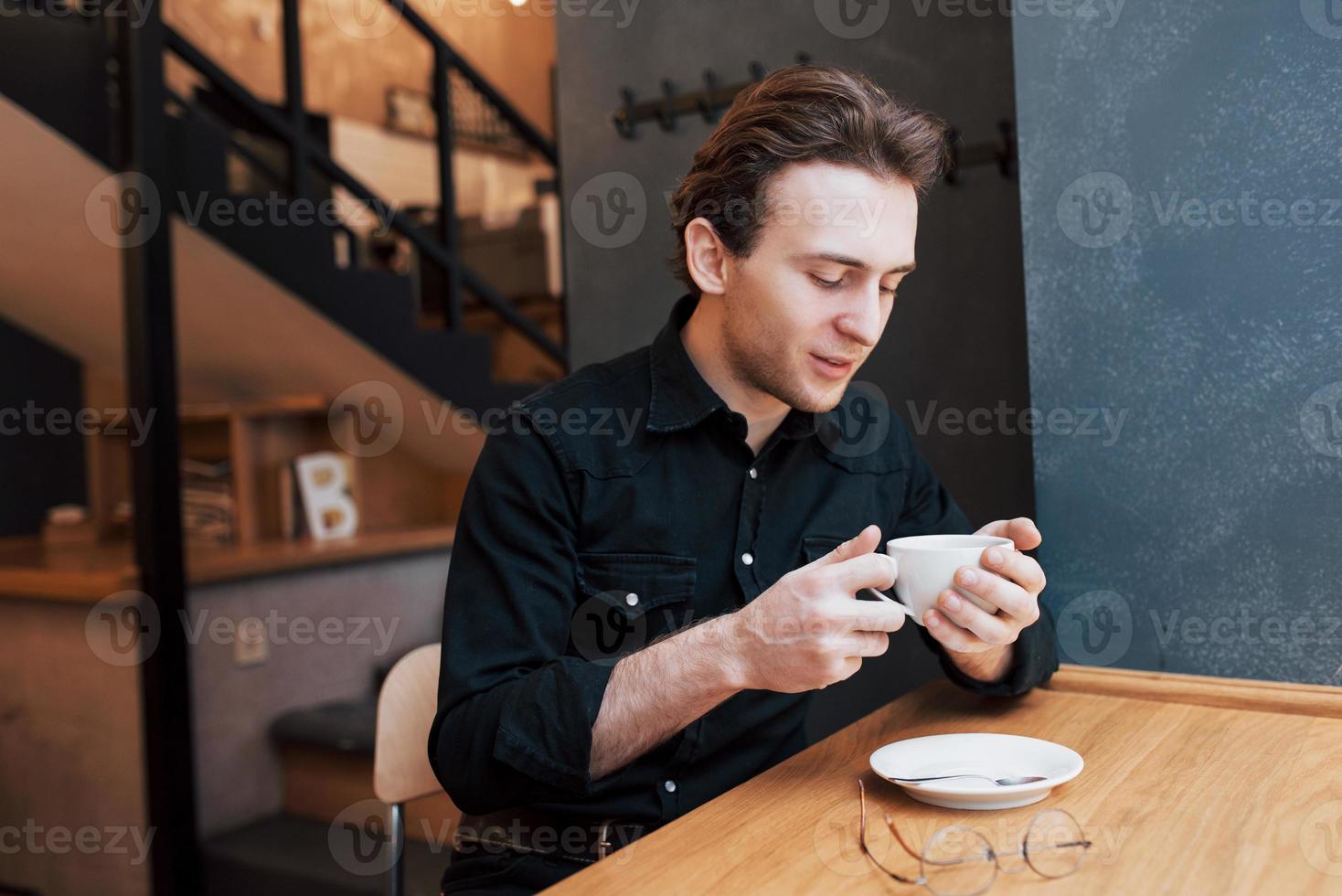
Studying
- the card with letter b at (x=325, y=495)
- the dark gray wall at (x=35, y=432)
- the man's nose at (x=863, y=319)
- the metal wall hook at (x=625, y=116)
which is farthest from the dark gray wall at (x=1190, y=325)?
the dark gray wall at (x=35, y=432)

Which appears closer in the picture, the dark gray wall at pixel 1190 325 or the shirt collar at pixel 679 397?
the dark gray wall at pixel 1190 325

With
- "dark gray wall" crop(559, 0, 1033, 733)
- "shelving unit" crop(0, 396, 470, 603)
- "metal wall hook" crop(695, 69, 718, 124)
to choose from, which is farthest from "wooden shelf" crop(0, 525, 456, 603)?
"metal wall hook" crop(695, 69, 718, 124)

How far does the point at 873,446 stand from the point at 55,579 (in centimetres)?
236

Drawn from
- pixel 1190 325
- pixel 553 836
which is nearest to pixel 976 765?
pixel 553 836

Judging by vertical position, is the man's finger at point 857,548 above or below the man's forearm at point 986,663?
above

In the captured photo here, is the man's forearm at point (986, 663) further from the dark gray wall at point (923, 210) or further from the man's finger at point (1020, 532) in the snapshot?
the dark gray wall at point (923, 210)

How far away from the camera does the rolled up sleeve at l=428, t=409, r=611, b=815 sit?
1.10m

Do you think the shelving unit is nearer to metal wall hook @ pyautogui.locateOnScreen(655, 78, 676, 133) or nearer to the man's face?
metal wall hook @ pyautogui.locateOnScreen(655, 78, 676, 133)

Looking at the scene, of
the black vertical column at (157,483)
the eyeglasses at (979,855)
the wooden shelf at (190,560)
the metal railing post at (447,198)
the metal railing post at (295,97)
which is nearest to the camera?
the eyeglasses at (979,855)

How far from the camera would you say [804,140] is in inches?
51.7

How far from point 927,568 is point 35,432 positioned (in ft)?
13.5

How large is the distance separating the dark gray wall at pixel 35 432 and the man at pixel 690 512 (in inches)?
136

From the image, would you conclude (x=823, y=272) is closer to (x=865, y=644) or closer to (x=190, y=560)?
(x=865, y=644)

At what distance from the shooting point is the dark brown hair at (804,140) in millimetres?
1302
